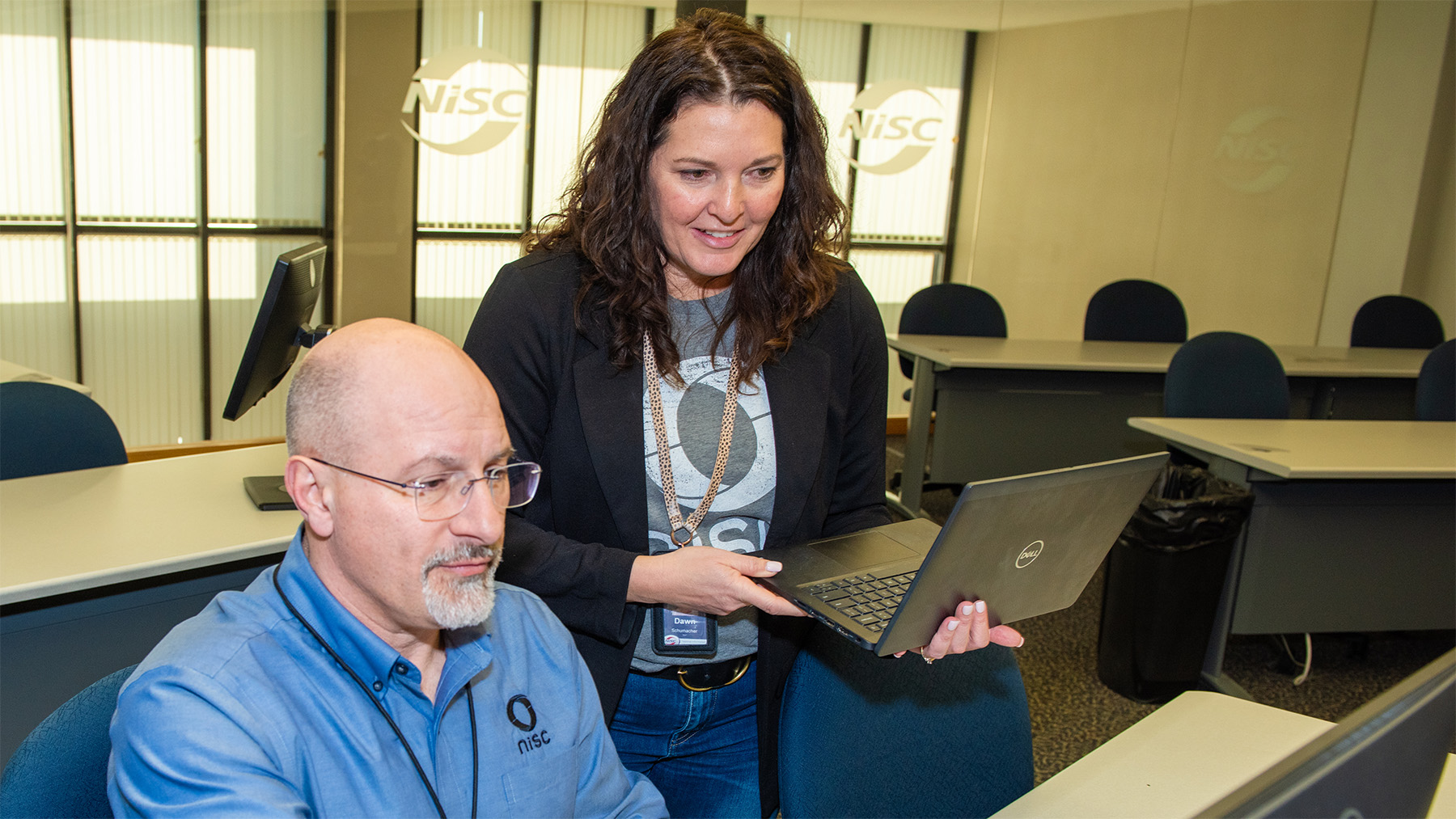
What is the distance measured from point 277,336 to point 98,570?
21.1 inches

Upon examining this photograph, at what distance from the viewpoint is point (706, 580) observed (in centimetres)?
120

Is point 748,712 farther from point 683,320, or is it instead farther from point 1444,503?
point 1444,503

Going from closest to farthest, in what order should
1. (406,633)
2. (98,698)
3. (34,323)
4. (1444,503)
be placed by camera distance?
(98,698) < (406,633) < (1444,503) < (34,323)

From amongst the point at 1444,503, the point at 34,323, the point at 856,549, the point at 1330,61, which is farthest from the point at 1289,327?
the point at 34,323

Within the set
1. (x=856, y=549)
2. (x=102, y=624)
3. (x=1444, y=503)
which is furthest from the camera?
(x=1444, y=503)

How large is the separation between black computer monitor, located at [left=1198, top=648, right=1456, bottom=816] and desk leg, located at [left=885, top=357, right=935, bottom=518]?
3.72 m

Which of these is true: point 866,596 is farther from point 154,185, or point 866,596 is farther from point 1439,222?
point 1439,222

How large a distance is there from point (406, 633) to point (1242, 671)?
3.19 meters

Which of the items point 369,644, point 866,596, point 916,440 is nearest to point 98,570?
point 369,644

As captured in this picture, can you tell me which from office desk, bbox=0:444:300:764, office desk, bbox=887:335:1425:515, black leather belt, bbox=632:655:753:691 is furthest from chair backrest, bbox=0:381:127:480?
office desk, bbox=887:335:1425:515

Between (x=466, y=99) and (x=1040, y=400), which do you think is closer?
(x=1040, y=400)

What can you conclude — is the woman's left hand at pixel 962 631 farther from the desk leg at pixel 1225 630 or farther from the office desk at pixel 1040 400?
the office desk at pixel 1040 400

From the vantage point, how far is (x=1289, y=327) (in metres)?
6.48

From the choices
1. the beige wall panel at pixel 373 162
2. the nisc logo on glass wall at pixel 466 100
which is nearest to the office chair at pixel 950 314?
the nisc logo on glass wall at pixel 466 100
